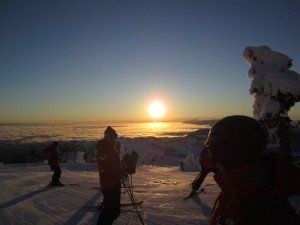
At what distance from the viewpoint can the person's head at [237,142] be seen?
169cm

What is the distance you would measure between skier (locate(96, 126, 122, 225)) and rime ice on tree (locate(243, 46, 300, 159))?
33.3 ft

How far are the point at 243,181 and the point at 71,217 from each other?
7.73 meters

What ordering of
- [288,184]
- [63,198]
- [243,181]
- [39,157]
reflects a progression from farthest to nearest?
[39,157], [63,198], [243,181], [288,184]

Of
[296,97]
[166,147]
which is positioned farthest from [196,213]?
[166,147]

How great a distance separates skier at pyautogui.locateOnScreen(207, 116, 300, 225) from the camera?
1.52 meters

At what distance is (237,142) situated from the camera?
170cm

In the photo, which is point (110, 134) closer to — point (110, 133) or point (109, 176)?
point (110, 133)

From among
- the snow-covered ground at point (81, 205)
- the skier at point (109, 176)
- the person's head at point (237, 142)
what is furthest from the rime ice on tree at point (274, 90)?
the person's head at point (237, 142)

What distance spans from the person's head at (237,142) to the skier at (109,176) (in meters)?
4.28

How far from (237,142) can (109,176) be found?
4688 mm

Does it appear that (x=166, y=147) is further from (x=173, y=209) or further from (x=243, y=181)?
(x=243, y=181)

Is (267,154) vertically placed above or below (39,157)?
above

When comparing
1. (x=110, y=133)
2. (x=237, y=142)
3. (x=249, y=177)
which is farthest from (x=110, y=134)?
(x=249, y=177)

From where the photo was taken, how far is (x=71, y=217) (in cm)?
838
